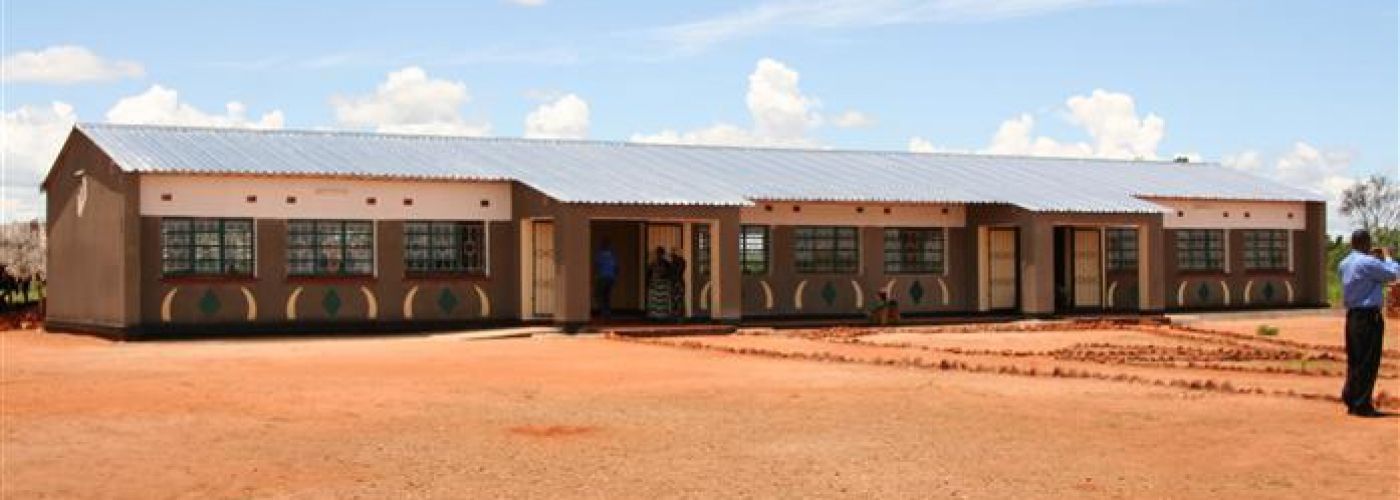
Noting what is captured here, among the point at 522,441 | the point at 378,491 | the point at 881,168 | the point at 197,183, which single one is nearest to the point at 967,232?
the point at 881,168

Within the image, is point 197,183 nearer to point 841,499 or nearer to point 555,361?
point 555,361

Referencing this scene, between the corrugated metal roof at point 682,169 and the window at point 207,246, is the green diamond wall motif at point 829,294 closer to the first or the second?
the corrugated metal roof at point 682,169

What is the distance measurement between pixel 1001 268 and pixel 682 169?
628cm

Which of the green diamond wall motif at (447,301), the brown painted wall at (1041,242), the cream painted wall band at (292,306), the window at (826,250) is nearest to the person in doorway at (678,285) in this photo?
the window at (826,250)

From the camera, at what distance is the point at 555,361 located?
789 inches

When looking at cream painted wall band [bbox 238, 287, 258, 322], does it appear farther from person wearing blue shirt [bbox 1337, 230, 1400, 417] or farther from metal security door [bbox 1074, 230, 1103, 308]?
person wearing blue shirt [bbox 1337, 230, 1400, 417]

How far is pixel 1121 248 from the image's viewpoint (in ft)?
113

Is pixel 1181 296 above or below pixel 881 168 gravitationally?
below

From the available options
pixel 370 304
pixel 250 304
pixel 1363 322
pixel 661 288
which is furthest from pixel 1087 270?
pixel 1363 322

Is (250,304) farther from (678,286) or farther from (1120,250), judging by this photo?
(1120,250)

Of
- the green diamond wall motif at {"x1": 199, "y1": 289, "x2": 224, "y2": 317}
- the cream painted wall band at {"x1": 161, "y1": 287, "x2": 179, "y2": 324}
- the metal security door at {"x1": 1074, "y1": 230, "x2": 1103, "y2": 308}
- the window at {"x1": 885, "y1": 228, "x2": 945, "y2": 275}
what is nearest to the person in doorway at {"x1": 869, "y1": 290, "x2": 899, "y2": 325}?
the window at {"x1": 885, "y1": 228, "x2": 945, "y2": 275}

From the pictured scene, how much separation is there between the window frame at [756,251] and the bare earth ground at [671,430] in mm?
10046

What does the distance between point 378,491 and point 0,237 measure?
37347 mm

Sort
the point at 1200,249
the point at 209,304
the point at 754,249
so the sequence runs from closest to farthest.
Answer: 1. the point at 209,304
2. the point at 754,249
3. the point at 1200,249
